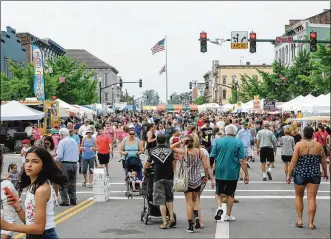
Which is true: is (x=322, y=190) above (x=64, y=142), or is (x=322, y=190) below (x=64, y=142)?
below

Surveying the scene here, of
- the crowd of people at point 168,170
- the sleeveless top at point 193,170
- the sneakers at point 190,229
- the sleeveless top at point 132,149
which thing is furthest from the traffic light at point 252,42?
the sneakers at point 190,229

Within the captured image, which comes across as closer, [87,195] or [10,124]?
[87,195]

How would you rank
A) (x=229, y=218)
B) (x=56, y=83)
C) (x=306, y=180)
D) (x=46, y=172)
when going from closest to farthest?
(x=46, y=172) < (x=306, y=180) < (x=229, y=218) < (x=56, y=83)

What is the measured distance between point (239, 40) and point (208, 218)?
598 inches

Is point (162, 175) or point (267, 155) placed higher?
point (162, 175)

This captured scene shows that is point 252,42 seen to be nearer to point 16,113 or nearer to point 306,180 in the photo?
point 16,113

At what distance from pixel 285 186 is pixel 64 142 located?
21.9 feet

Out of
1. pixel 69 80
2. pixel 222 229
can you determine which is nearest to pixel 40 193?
pixel 222 229

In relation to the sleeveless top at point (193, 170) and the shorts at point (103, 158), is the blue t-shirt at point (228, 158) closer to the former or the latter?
the sleeveless top at point (193, 170)

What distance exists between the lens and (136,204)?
1352 cm

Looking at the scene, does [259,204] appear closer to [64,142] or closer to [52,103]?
[64,142]

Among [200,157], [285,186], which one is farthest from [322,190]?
[200,157]

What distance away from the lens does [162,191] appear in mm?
10344

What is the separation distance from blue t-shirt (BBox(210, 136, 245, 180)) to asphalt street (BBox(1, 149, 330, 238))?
905 mm
